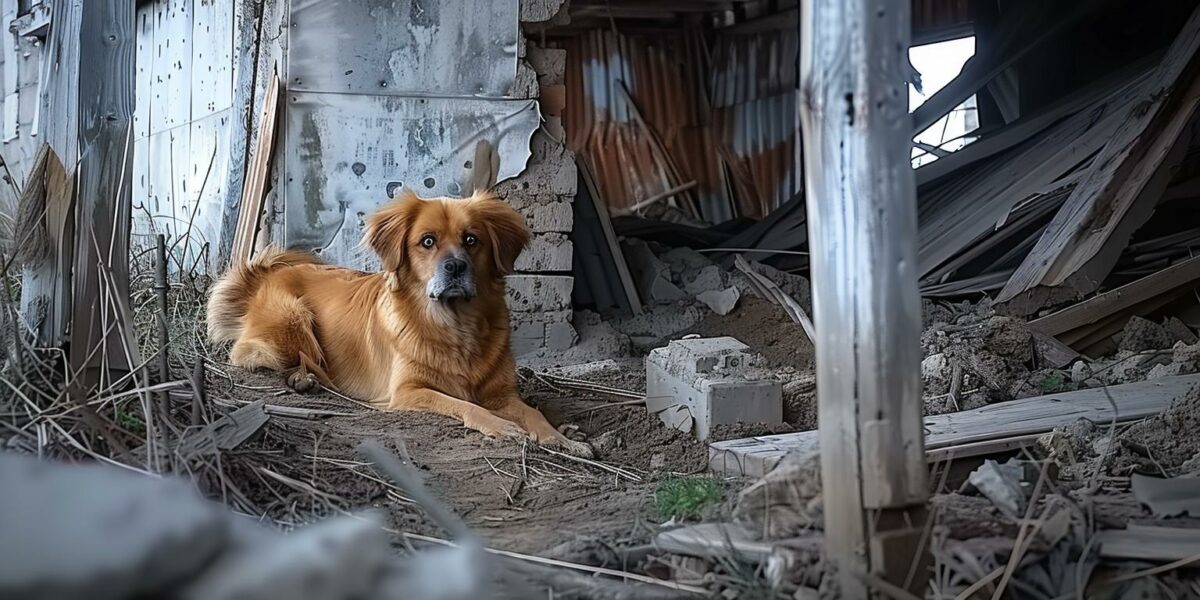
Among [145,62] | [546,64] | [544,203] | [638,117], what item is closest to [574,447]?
[544,203]

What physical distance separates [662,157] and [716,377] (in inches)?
300

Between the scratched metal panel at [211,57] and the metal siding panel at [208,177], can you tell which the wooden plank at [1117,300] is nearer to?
the metal siding panel at [208,177]

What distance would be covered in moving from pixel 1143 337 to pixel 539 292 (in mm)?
3754

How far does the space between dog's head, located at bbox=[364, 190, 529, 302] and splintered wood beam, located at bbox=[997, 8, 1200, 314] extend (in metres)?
3.24

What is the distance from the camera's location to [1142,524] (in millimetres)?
3023

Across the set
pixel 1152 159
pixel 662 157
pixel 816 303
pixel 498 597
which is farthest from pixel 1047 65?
pixel 498 597

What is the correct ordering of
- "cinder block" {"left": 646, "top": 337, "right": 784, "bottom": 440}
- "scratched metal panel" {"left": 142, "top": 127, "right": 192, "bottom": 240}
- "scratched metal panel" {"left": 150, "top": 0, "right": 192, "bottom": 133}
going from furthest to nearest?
"scratched metal panel" {"left": 142, "top": 127, "right": 192, "bottom": 240}, "scratched metal panel" {"left": 150, "top": 0, "right": 192, "bottom": 133}, "cinder block" {"left": 646, "top": 337, "right": 784, "bottom": 440}

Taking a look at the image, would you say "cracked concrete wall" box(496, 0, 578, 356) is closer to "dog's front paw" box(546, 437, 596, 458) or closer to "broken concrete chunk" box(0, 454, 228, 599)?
"dog's front paw" box(546, 437, 596, 458)

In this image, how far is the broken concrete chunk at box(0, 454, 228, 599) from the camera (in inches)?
49.3

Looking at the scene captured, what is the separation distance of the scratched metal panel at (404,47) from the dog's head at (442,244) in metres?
1.66

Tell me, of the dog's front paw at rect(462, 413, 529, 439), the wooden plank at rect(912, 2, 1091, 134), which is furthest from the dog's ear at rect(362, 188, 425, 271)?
the wooden plank at rect(912, 2, 1091, 134)

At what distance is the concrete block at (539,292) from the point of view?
285 inches

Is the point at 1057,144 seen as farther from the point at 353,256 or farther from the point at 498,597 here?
the point at 498,597

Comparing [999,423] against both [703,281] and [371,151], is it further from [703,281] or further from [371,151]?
[371,151]
